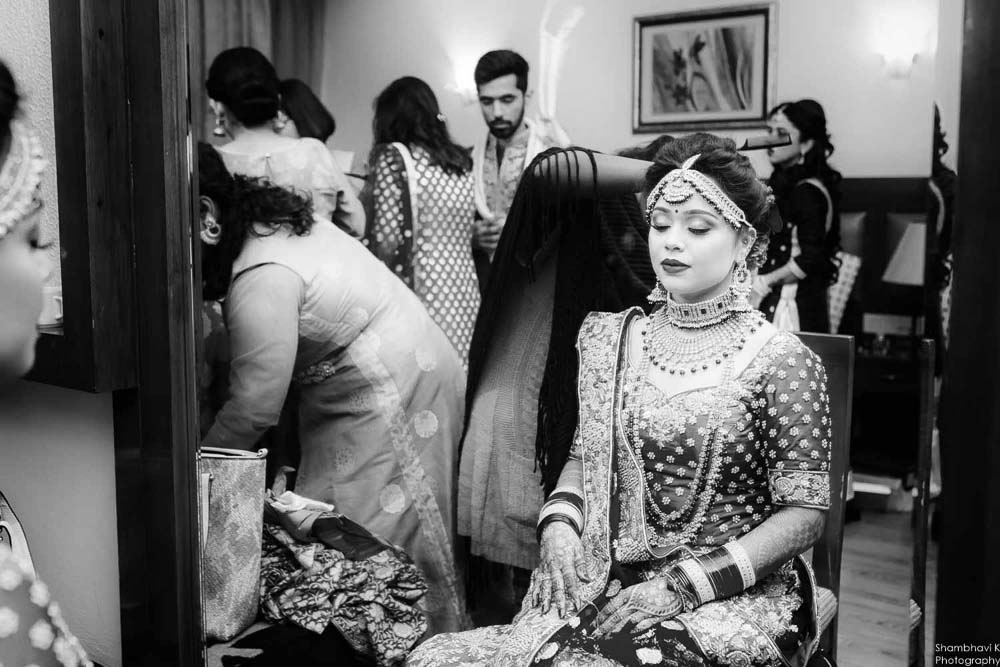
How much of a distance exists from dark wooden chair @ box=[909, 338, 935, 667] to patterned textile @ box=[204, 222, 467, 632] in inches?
35.8

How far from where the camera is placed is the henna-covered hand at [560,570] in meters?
1.57

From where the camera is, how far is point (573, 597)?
5.16 ft

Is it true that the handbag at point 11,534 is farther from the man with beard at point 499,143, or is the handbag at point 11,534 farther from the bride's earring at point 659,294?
the bride's earring at point 659,294

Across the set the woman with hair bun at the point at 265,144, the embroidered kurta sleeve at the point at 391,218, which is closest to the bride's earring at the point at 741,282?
the embroidered kurta sleeve at the point at 391,218

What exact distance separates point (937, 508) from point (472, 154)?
0.98m

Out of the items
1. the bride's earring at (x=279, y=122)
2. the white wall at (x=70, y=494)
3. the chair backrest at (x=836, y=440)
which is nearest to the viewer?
the chair backrest at (x=836, y=440)

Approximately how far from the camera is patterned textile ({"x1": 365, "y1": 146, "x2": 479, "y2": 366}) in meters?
1.86

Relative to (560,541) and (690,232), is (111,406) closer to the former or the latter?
(560,541)

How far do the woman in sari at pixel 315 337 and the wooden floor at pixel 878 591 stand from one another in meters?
0.84

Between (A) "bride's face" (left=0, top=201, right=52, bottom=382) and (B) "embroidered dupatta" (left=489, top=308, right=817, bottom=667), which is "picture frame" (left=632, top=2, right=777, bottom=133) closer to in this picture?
(B) "embroidered dupatta" (left=489, top=308, right=817, bottom=667)

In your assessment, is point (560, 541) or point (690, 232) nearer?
point (690, 232)

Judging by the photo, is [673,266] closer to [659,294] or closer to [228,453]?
[659,294]

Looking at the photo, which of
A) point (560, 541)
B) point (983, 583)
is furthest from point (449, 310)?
point (983, 583)

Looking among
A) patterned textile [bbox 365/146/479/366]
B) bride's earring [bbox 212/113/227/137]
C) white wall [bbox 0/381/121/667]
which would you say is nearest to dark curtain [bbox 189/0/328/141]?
bride's earring [bbox 212/113/227/137]
